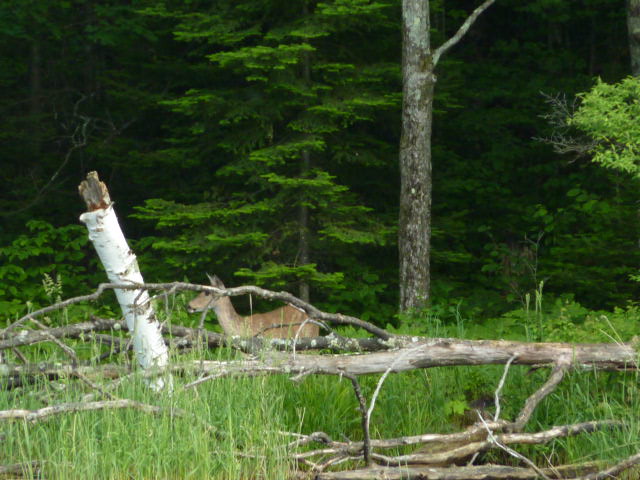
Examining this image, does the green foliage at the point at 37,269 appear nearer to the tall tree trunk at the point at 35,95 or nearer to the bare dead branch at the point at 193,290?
the tall tree trunk at the point at 35,95

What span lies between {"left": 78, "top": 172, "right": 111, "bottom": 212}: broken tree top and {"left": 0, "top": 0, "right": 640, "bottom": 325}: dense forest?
4818 mm

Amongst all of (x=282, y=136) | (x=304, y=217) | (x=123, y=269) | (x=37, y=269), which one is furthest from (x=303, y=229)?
(x=123, y=269)

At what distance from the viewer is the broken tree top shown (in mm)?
5441

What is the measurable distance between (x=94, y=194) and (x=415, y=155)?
6.24 meters

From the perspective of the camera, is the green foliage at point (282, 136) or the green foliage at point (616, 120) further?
the green foliage at point (282, 136)

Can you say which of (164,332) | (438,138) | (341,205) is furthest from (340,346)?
(438,138)

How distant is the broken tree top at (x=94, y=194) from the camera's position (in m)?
5.44

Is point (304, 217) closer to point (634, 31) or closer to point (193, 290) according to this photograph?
point (634, 31)

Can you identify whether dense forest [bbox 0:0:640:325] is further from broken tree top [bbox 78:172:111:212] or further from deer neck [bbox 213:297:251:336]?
broken tree top [bbox 78:172:111:212]

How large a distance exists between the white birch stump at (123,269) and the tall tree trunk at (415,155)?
18.5ft

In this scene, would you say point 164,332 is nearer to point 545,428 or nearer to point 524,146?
point 545,428

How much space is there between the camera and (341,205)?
11.3 meters

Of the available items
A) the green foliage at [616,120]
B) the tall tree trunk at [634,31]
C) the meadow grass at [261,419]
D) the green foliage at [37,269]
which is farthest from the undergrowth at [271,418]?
the green foliage at [37,269]

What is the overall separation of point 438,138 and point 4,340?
10.4m
